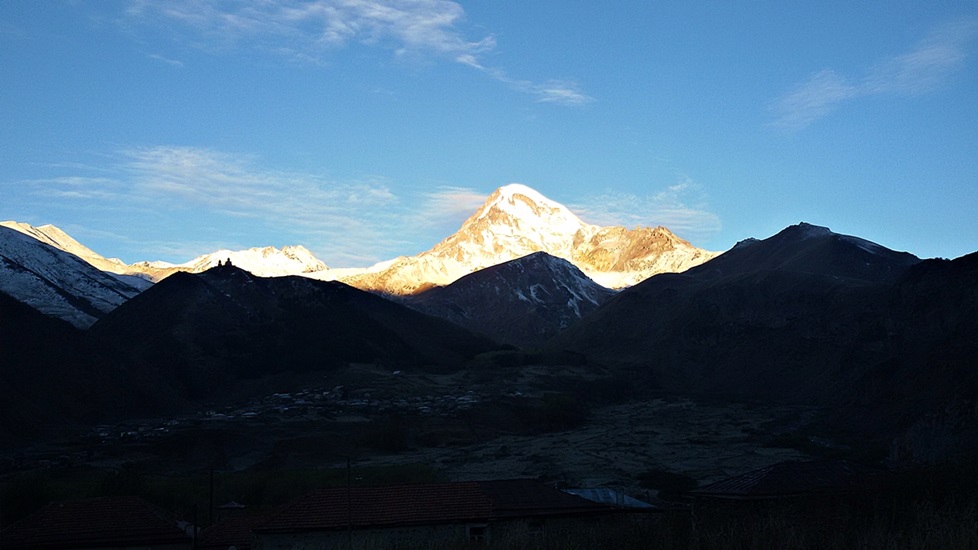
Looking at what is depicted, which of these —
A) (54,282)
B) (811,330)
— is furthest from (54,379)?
(811,330)

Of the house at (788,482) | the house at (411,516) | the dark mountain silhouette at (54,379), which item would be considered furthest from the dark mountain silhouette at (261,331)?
the house at (788,482)

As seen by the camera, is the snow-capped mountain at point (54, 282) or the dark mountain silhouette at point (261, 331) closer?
the dark mountain silhouette at point (261, 331)

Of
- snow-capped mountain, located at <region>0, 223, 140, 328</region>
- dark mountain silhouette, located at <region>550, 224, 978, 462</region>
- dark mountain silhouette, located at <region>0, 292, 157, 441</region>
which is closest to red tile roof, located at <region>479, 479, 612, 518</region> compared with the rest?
dark mountain silhouette, located at <region>550, 224, 978, 462</region>

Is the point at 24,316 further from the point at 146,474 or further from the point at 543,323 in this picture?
the point at 543,323

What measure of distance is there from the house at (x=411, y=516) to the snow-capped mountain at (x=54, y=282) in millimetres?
102924

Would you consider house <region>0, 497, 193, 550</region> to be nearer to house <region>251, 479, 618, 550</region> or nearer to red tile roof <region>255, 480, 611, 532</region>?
house <region>251, 479, 618, 550</region>

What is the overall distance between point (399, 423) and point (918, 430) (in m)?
40.9

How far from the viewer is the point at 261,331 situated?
12081 cm

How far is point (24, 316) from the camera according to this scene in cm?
8669

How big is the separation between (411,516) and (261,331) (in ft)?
314

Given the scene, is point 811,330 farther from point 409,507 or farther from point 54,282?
point 54,282

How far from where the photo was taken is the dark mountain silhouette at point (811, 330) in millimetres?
76188

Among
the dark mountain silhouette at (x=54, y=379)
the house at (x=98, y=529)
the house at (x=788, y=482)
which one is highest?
the dark mountain silhouette at (x=54, y=379)

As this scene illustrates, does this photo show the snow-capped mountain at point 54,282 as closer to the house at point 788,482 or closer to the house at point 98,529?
the house at point 98,529
